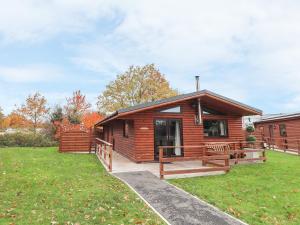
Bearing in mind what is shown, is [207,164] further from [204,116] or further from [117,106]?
[117,106]

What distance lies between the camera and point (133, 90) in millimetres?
33812

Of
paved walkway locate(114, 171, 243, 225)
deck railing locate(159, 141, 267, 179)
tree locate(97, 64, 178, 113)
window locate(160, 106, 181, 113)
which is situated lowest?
paved walkway locate(114, 171, 243, 225)

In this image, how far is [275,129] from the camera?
77.4 feet

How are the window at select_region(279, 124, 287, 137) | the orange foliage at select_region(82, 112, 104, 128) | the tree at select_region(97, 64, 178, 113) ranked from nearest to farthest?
the window at select_region(279, 124, 287, 137), the orange foliage at select_region(82, 112, 104, 128), the tree at select_region(97, 64, 178, 113)

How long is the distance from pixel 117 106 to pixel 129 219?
2846 centimetres

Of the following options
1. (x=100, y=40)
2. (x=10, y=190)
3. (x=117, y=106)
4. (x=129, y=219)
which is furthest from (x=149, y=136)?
(x=117, y=106)

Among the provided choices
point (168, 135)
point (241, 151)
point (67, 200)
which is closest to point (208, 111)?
point (168, 135)

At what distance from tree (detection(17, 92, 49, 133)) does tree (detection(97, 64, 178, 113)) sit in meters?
6.91

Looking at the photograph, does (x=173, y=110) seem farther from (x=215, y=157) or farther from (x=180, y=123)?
(x=215, y=157)

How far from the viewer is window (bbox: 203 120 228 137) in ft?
48.4

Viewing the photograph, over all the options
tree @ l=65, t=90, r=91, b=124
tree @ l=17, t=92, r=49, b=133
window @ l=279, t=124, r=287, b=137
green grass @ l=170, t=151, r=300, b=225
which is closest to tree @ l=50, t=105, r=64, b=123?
tree @ l=17, t=92, r=49, b=133

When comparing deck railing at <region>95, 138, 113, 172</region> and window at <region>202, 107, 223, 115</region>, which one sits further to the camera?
window at <region>202, 107, 223, 115</region>

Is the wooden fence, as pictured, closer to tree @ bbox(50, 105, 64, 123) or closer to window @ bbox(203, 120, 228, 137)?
window @ bbox(203, 120, 228, 137)

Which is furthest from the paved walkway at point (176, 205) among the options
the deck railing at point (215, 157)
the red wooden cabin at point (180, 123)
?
the red wooden cabin at point (180, 123)
